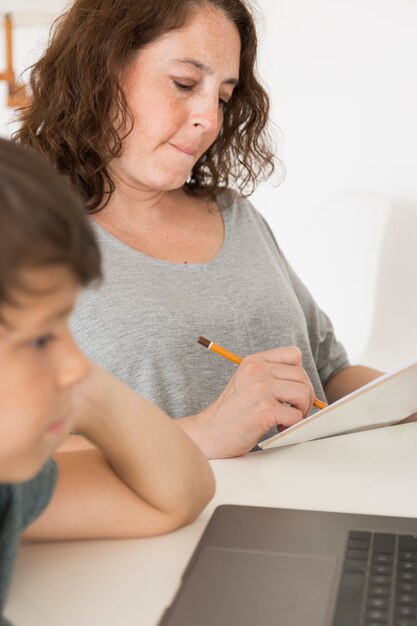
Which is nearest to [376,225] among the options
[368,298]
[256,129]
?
[368,298]

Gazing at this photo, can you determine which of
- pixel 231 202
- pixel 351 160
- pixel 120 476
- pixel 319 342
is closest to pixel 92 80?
pixel 231 202

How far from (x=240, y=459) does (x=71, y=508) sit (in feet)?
0.97

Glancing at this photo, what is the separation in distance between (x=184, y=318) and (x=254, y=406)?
0.23 meters

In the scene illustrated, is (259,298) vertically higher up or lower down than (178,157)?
lower down

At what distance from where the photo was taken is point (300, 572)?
704mm

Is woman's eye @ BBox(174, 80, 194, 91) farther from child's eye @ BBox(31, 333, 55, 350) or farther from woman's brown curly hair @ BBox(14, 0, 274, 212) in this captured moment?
child's eye @ BBox(31, 333, 55, 350)

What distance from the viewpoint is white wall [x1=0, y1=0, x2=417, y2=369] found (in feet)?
6.21

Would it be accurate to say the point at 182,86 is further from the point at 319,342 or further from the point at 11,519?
the point at 11,519

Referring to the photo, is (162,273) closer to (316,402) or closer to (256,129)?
(316,402)

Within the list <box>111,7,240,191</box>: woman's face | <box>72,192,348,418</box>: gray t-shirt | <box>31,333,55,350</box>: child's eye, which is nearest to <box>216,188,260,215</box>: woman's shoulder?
<box>72,192,348,418</box>: gray t-shirt

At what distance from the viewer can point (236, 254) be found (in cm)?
138

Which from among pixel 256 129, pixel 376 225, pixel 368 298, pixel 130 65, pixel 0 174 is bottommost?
pixel 368 298

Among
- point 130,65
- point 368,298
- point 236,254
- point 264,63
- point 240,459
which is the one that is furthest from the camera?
point 264,63

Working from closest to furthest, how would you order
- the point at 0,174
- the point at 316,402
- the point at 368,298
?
1. the point at 0,174
2. the point at 316,402
3. the point at 368,298
